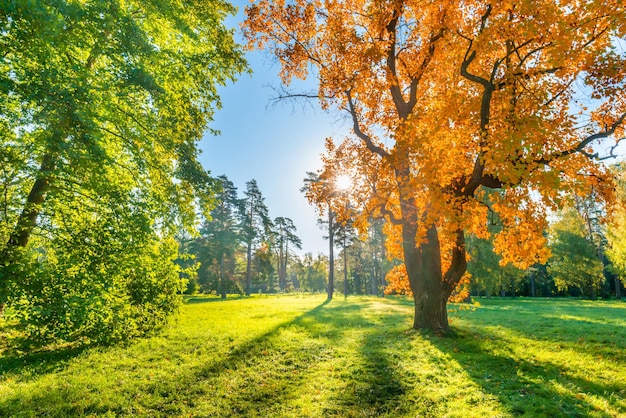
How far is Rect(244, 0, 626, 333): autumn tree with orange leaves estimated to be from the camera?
7.46 m

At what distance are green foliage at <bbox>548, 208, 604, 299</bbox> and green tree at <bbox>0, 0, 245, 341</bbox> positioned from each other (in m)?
46.3

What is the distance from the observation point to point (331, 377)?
7.78 m

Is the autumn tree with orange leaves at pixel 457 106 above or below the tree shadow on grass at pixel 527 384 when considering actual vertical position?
above

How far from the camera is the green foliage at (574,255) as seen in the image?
134 feet

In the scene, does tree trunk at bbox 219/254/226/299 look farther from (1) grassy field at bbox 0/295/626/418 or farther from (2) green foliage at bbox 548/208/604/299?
(2) green foliage at bbox 548/208/604/299

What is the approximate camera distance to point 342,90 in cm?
1173

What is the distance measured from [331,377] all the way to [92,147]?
730cm

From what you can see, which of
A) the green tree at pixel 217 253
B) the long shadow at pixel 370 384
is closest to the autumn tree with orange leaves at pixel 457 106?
the long shadow at pixel 370 384

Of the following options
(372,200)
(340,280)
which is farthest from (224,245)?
(340,280)

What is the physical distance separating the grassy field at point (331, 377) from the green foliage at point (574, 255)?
119 feet

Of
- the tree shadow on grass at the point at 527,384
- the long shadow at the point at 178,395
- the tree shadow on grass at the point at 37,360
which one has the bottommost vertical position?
the long shadow at the point at 178,395

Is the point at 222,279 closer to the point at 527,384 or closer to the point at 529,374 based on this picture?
the point at 529,374

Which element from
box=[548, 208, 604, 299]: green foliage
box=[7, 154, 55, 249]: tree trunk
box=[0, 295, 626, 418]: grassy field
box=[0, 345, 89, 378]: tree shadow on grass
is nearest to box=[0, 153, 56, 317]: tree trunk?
box=[7, 154, 55, 249]: tree trunk

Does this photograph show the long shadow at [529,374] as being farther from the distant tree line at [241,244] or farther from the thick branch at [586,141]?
the distant tree line at [241,244]
